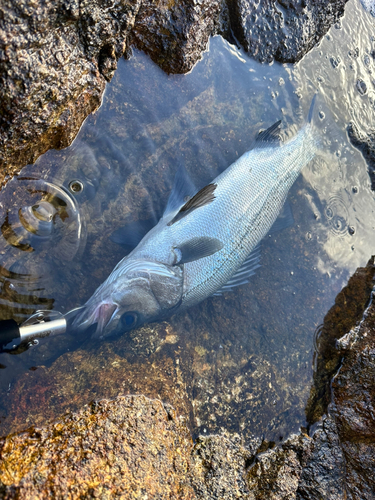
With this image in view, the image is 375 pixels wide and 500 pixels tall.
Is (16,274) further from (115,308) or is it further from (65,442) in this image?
(65,442)

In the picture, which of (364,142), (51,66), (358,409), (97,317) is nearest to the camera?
(51,66)

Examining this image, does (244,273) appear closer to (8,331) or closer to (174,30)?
(8,331)

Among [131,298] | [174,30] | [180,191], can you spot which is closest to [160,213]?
[180,191]

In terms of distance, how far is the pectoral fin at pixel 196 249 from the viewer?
3.02m

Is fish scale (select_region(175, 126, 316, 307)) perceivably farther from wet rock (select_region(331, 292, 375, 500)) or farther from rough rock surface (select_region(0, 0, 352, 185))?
wet rock (select_region(331, 292, 375, 500))

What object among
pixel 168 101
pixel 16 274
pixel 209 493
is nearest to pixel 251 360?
pixel 209 493

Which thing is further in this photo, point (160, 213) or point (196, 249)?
point (160, 213)

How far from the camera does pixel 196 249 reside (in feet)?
9.93

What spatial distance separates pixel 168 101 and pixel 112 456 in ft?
10.3

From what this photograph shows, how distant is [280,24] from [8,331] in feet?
13.1

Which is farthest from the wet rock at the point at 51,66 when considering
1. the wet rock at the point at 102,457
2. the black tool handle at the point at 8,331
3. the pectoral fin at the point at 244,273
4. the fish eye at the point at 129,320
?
the pectoral fin at the point at 244,273

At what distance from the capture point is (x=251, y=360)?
3.40m

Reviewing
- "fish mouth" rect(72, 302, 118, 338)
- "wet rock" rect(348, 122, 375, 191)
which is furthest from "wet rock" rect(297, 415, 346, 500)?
"wet rock" rect(348, 122, 375, 191)

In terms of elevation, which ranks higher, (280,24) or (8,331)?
(280,24)
